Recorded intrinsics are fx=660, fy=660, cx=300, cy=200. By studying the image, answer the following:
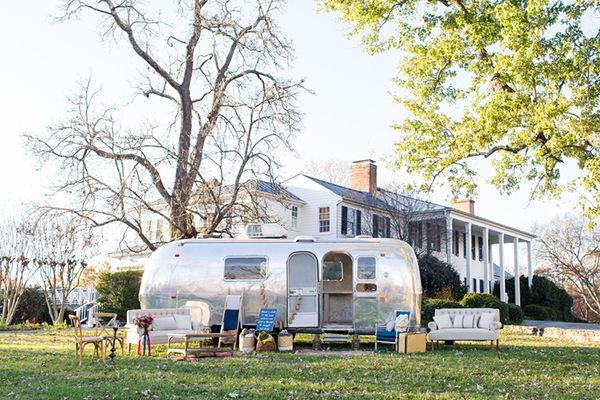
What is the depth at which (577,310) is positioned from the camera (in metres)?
46.0

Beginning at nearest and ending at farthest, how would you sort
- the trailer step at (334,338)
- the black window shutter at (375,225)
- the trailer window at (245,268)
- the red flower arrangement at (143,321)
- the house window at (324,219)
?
the red flower arrangement at (143,321) → the trailer step at (334,338) → the trailer window at (245,268) → the house window at (324,219) → the black window shutter at (375,225)

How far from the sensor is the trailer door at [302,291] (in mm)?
14609

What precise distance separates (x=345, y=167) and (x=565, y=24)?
110ft

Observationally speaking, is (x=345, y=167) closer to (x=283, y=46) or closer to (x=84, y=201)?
(x=283, y=46)

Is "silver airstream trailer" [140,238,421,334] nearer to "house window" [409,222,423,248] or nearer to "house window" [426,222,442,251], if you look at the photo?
"house window" [409,222,423,248]

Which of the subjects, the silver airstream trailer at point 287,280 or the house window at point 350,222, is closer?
the silver airstream trailer at point 287,280

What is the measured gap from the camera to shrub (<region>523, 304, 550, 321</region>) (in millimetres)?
35062

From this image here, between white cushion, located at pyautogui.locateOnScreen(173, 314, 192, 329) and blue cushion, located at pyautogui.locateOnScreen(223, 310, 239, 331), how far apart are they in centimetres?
75

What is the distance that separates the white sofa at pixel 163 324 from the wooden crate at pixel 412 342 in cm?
432

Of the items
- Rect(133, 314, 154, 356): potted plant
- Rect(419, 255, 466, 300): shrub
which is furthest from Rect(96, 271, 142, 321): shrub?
Rect(419, 255, 466, 300): shrub

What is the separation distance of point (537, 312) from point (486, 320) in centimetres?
2274

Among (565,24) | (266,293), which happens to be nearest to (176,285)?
(266,293)

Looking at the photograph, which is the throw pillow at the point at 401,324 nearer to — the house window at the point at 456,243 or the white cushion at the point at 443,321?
the white cushion at the point at 443,321

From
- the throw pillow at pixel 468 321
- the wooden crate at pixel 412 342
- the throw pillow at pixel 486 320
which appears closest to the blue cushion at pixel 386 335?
the wooden crate at pixel 412 342
